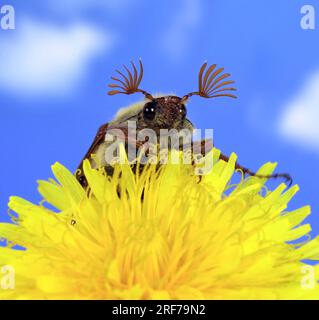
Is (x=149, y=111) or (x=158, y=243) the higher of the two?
(x=149, y=111)

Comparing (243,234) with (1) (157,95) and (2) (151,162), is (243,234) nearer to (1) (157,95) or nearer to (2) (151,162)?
(2) (151,162)

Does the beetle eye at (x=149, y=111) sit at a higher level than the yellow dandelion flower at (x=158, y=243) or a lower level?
higher

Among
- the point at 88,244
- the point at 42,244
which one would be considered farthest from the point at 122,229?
the point at 42,244

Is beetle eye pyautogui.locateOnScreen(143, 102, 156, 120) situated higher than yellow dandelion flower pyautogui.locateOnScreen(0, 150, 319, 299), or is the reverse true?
beetle eye pyautogui.locateOnScreen(143, 102, 156, 120)

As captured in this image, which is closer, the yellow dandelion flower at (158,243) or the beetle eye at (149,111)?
the yellow dandelion flower at (158,243)

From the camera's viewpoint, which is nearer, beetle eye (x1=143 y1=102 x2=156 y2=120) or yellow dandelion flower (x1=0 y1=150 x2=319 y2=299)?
yellow dandelion flower (x1=0 y1=150 x2=319 y2=299)
